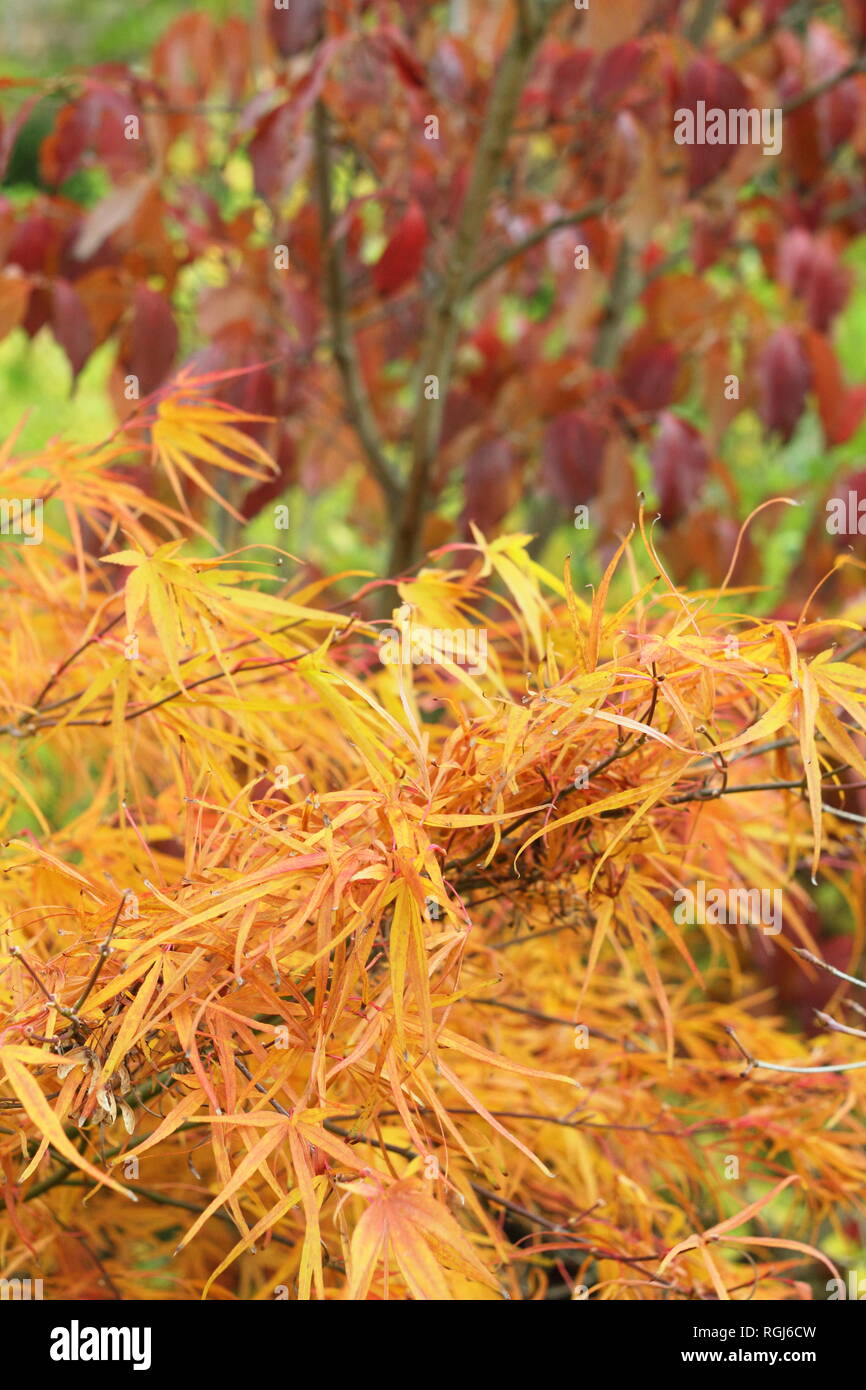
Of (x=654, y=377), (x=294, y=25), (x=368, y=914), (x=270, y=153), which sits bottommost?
(x=368, y=914)

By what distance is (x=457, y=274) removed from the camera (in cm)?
108

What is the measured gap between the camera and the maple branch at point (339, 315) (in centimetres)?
111

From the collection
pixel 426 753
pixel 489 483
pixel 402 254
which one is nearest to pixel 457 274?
pixel 402 254

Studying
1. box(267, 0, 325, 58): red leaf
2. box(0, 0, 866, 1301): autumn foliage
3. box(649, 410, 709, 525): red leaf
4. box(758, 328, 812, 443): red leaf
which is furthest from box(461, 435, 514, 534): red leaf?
box(267, 0, 325, 58): red leaf

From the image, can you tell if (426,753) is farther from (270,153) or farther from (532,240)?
(532,240)

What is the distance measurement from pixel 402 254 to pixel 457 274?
0.05 m

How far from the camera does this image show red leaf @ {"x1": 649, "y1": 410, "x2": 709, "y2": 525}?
3.51 feet

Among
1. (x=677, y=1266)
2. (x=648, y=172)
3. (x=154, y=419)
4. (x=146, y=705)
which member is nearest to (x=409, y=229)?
(x=648, y=172)

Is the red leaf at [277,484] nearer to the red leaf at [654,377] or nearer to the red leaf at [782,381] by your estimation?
the red leaf at [654,377]

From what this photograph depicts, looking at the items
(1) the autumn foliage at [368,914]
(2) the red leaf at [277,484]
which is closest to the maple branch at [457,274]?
(2) the red leaf at [277,484]

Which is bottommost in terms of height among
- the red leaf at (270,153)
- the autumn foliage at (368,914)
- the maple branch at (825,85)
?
the autumn foliage at (368,914)

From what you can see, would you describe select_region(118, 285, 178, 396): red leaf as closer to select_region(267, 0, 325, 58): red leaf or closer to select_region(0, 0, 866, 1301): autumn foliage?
select_region(0, 0, 866, 1301): autumn foliage

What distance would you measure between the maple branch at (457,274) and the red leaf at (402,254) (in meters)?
0.04
